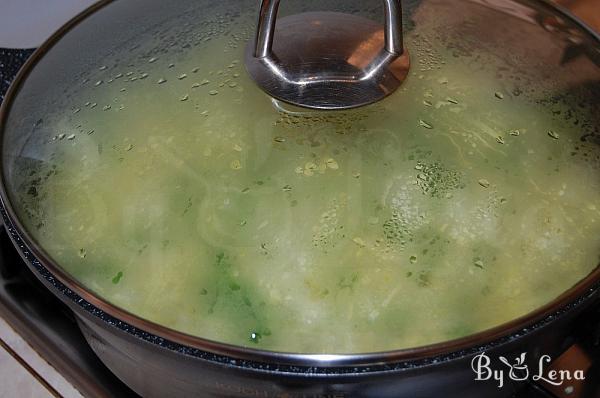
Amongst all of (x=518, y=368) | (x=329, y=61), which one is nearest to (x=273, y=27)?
(x=329, y=61)

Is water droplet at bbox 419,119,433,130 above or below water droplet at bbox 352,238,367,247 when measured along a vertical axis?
above

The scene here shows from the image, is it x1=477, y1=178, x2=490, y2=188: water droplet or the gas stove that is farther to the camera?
the gas stove

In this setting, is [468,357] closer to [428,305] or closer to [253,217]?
[428,305]

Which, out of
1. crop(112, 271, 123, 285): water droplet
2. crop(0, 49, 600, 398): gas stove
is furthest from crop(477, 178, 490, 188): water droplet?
crop(112, 271, 123, 285): water droplet

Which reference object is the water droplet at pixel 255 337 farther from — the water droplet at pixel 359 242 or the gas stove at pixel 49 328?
the gas stove at pixel 49 328

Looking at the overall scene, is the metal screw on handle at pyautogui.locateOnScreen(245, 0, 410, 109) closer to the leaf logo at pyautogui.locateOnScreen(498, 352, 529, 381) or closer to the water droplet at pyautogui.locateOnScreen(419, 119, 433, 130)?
the water droplet at pyautogui.locateOnScreen(419, 119, 433, 130)

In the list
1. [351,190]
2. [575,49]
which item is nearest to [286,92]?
[351,190]

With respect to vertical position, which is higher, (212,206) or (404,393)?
(212,206)
